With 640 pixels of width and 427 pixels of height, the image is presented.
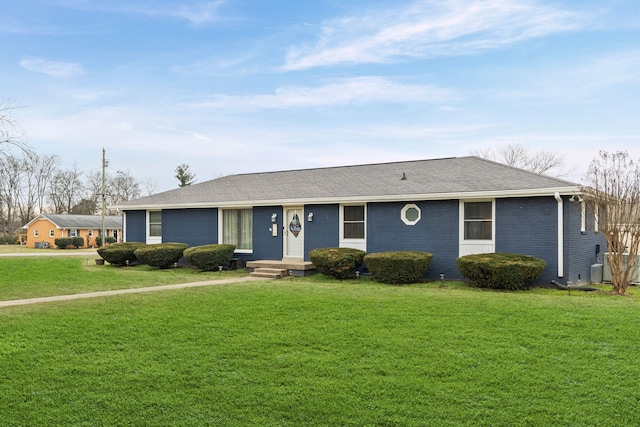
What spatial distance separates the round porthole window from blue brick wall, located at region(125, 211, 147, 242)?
1063 centimetres

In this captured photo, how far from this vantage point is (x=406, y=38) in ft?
Result: 46.8

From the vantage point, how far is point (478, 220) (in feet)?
44.7

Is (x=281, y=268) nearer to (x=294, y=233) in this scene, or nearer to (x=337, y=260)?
(x=294, y=233)

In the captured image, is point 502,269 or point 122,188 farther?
point 122,188

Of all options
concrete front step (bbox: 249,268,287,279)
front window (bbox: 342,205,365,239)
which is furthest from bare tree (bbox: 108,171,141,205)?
front window (bbox: 342,205,365,239)

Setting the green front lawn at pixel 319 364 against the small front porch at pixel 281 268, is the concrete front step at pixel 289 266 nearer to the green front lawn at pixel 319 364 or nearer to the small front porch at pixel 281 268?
the small front porch at pixel 281 268

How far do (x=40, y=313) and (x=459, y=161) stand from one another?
13.1 meters

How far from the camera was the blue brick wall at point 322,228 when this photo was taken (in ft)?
51.7

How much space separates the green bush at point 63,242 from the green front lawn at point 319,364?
37.5 meters

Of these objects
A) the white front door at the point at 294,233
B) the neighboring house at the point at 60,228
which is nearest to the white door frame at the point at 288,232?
the white front door at the point at 294,233

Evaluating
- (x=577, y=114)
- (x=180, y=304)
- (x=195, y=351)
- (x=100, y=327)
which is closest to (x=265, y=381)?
(x=195, y=351)

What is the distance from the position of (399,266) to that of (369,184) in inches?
148

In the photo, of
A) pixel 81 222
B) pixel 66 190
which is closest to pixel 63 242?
pixel 81 222

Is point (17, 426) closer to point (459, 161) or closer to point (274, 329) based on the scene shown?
point (274, 329)
